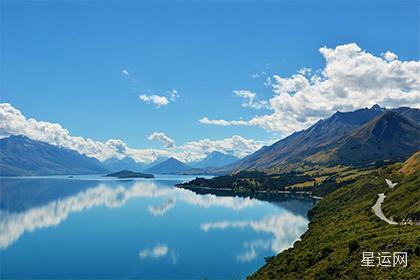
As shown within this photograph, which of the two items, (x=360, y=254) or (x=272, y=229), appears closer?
(x=360, y=254)

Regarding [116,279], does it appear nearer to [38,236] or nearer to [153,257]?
[153,257]

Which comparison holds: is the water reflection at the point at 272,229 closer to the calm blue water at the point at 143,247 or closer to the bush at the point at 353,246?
the calm blue water at the point at 143,247

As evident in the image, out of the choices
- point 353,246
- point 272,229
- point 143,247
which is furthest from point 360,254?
point 272,229

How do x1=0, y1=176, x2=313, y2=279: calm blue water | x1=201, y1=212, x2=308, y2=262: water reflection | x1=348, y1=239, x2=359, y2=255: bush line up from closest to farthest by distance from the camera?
x1=348, y1=239, x2=359, y2=255: bush, x1=0, y1=176, x2=313, y2=279: calm blue water, x1=201, y1=212, x2=308, y2=262: water reflection

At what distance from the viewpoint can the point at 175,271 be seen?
105 meters

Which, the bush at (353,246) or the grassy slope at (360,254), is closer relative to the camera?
the grassy slope at (360,254)

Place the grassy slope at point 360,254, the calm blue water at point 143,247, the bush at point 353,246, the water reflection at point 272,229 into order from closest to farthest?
the grassy slope at point 360,254 → the bush at point 353,246 → the calm blue water at point 143,247 → the water reflection at point 272,229

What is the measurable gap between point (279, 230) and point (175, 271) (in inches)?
2947

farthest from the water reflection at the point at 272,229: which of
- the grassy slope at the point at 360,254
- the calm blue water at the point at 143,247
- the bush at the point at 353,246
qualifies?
the bush at the point at 353,246

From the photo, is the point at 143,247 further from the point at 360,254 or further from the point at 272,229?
the point at 360,254

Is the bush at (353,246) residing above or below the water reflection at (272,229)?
above

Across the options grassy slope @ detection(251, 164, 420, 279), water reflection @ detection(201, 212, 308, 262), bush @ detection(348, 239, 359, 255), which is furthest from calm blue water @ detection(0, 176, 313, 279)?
bush @ detection(348, 239, 359, 255)

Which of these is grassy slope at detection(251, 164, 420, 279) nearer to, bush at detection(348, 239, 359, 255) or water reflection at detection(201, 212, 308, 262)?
bush at detection(348, 239, 359, 255)

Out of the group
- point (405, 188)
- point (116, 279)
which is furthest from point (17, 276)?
point (405, 188)
